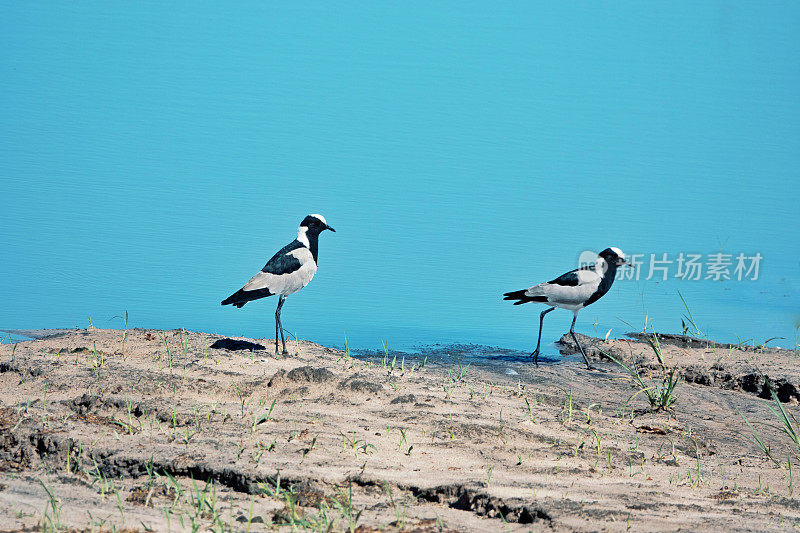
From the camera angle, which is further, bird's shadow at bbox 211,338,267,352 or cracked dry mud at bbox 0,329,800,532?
bird's shadow at bbox 211,338,267,352

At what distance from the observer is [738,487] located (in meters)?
4.41

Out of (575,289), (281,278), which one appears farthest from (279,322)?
(575,289)

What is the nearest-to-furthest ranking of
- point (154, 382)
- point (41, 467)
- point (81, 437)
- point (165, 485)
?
point (165, 485) < point (41, 467) < point (81, 437) < point (154, 382)

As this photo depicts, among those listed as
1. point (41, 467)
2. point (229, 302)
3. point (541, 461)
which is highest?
point (229, 302)

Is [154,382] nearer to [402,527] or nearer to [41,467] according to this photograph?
[41,467]

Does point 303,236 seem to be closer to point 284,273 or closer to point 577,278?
point 284,273

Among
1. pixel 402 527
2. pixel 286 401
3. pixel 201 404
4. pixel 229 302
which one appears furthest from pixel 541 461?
pixel 229 302

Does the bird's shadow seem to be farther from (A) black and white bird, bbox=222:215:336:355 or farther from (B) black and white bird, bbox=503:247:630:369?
(B) black and white bird, bbox=503:247:630:369

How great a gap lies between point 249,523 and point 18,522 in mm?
974

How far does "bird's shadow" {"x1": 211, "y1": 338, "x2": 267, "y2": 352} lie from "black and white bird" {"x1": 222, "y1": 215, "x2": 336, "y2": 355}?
0.26 meters

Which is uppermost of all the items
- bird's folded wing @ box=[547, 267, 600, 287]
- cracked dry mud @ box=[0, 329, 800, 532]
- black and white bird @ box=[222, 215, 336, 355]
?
bird's folded wing @ box=[547, 267, 600, 287]

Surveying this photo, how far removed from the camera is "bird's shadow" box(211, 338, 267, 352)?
7.28m

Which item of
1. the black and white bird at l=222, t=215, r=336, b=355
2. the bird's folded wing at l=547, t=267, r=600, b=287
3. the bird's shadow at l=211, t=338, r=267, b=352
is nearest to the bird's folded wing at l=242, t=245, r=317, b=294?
the black and white bird at l=222, t=215, r=336, b=355

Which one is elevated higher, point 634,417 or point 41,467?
point 634,417
